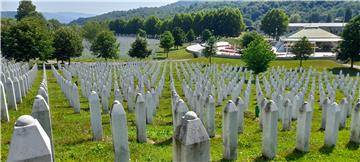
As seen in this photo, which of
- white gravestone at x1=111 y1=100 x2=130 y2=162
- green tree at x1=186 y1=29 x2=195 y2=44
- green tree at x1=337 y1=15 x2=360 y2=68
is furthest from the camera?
green tree at x1=186 y1=29 x2=195 y2=44

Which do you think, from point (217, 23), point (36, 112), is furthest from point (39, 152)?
point (217, 23)

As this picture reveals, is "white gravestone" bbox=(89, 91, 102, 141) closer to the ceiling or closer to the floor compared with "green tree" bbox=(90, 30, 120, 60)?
closer to the floor

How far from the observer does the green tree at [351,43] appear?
129ft

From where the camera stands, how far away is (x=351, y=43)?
130ft

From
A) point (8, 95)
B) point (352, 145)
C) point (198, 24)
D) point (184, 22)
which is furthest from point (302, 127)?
point (184, 22)

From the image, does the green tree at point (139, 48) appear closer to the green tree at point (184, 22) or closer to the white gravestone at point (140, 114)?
the white gravestone at point (140, 114)

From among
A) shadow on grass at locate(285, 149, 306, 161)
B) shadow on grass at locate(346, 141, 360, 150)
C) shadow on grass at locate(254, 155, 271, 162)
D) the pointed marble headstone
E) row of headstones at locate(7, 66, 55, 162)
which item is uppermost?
row of headstones at locate(7, 66, 55, 162)

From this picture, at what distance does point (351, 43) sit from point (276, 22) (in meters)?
49.6

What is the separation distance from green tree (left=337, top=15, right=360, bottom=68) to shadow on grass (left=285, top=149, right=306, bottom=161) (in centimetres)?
3424

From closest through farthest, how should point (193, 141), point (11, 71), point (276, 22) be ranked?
1. point (193, 141)
2. point (11, 71)
3. point (276, 22)

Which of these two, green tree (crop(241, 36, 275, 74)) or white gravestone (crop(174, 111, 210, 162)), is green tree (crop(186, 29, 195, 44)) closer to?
green tree (crop(241, 36, 275, 74))

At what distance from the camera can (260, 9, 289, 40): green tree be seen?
8738 centimetres

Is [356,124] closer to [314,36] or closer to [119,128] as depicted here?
[119,128]

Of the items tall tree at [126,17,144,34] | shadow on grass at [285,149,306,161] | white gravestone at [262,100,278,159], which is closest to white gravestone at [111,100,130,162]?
white gravestone at [262,100,278,159]
